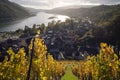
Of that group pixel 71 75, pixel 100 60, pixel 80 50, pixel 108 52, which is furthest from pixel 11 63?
pixel 80 50

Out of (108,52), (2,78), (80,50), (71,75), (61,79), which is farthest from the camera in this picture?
(80,50)

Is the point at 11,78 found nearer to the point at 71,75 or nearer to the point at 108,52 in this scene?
the point at 108,52

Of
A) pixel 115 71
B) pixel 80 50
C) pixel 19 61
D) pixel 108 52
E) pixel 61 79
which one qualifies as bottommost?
pixel 80 50

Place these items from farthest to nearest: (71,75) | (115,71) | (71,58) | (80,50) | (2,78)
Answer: (80,50) < (71,58) < (71,75) < (115,71) < (2,78)

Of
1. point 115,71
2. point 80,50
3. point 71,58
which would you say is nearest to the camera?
point 115,71

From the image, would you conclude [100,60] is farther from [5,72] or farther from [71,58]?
[71,58]

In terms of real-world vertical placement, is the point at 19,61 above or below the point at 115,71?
above

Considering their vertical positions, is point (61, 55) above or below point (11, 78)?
below

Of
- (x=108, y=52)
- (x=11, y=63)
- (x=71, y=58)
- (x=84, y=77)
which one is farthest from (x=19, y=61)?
(x=71, y=58)

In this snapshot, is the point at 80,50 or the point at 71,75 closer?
the point at 71,75
